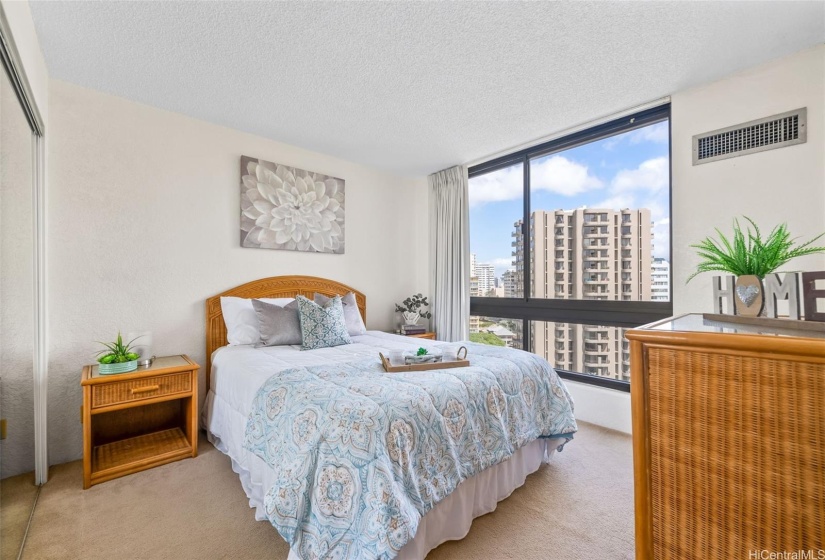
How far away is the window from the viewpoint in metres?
2.92

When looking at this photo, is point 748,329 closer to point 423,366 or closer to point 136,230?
point 423,366

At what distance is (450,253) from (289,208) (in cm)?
184

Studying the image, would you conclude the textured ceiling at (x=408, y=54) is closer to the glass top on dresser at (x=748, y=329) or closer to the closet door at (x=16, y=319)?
the closet door at (x=16, y=319)

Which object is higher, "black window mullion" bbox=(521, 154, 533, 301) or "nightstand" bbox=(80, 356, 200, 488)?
"black window mullion" bbox=(521, 154, 533, 301)

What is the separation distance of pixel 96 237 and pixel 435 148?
2.94 metres

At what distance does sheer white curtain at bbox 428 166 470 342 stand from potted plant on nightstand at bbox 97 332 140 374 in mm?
2903

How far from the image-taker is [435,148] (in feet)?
12.0

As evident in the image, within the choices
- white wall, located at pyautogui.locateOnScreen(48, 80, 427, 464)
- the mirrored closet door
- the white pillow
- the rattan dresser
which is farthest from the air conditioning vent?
the mirrored closet door

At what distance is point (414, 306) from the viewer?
14.1ft

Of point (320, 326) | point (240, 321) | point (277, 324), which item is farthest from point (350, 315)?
point (240, 321)

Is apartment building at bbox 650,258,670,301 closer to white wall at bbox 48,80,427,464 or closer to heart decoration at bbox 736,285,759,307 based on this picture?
heart decoration at bbox 736,285,759,307

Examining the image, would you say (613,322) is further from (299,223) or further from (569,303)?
(299,223)

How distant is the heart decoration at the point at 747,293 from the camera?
3.63 ft

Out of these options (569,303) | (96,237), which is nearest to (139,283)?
(96,237)
